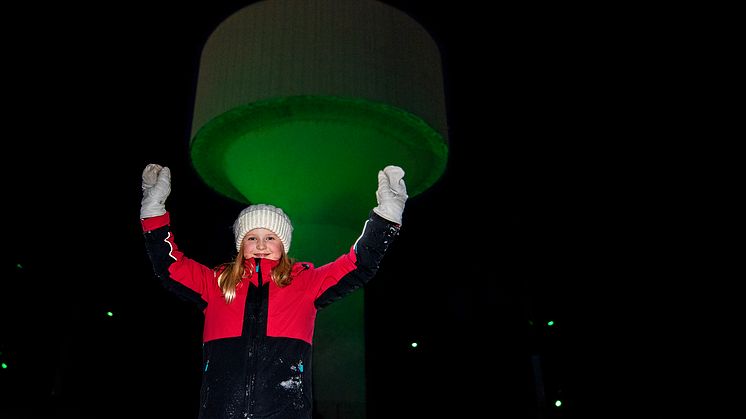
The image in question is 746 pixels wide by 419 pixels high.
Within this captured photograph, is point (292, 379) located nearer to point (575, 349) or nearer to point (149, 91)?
point (149, 91)

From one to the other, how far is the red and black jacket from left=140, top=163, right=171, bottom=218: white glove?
39mm

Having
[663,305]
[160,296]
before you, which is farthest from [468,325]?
[160,296]

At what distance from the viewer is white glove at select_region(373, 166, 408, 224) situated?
246cm

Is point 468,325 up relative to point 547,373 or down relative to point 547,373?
up

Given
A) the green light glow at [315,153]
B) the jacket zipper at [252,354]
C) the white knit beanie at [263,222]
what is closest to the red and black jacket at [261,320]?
the jacket zipper at [252,354]

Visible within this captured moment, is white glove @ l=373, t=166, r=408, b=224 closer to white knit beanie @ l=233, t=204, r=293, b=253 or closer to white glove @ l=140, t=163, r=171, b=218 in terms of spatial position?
white knit beanie @ l=233, t=204, r=293, b=253

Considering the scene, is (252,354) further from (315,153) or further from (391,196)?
(315,153)

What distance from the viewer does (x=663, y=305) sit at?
6.00 m

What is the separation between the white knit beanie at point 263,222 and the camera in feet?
9.46

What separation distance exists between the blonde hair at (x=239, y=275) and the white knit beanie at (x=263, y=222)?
24 centimetres

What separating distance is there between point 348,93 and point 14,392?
→ 15.6 feet

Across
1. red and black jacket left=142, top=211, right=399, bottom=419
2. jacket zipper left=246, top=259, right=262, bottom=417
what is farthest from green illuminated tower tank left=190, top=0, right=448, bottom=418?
jacket zipper left=246, top=259, right=262, bottom=417

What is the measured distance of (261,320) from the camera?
7.80 ft

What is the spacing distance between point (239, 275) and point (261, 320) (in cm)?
28
